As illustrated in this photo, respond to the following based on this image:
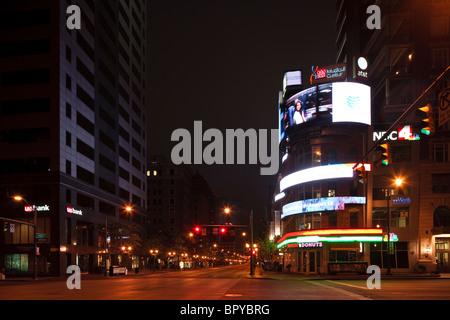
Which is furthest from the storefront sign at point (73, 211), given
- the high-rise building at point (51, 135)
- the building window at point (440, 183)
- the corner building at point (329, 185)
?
the building window at point (440, 183)

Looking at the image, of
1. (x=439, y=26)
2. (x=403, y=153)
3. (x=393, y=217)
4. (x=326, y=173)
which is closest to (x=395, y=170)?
(x=403, y=153)

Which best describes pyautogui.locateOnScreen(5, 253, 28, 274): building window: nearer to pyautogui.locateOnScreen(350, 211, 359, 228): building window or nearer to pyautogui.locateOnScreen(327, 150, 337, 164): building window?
pyautogui.locateOnScreen(327, 150, 337, 164): building window

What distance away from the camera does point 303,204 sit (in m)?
66.9

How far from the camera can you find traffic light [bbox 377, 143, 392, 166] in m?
19.6

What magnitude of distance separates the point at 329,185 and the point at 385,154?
46591 millimetres

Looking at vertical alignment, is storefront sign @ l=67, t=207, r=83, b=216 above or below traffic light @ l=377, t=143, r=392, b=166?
below

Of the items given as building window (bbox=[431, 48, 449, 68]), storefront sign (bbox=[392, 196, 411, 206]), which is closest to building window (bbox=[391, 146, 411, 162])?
storefront sign (bbox=[392, 196, 411, 206])

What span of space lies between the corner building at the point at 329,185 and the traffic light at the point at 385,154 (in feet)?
141

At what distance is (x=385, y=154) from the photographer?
19625 millimetres

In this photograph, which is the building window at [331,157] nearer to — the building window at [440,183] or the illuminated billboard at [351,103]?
the illuminated billboard at [351,103]

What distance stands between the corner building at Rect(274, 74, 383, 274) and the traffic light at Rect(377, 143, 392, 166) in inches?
1686

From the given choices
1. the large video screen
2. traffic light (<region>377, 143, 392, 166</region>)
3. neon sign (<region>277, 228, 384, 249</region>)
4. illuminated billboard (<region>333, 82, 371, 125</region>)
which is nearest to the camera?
traffic light (<region>377, 143, 392, 166</region>)

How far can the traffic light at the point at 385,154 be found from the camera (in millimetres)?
19578
